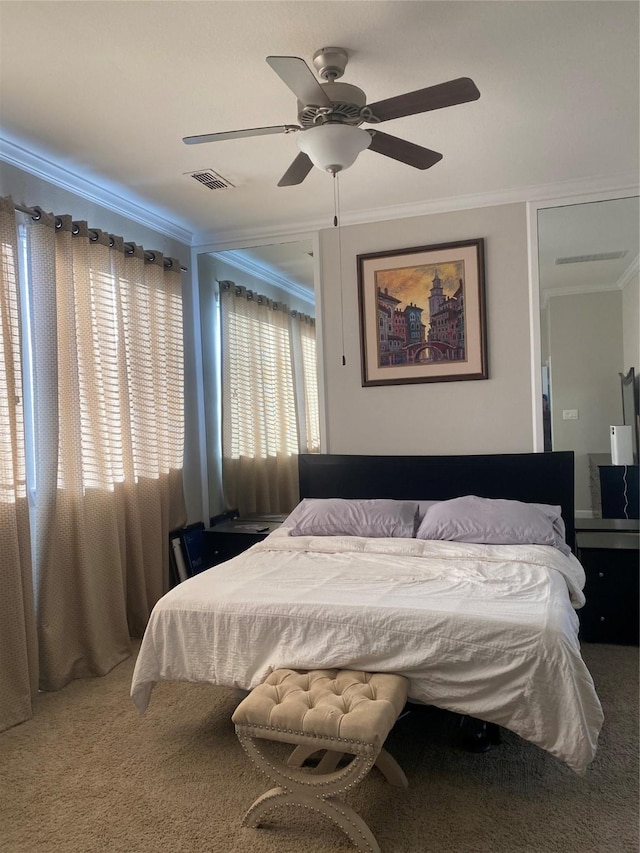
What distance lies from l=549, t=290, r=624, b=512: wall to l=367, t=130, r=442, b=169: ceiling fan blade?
1632 millimetres

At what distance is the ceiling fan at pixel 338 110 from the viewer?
2.02 metres

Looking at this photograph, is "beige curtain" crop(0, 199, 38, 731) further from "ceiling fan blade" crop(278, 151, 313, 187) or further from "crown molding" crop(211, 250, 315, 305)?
"crown molding" crop(211, 250, 315, 305)

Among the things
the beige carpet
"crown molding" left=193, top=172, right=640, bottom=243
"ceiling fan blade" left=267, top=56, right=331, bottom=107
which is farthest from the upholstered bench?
"crown molding" left=193, top=172, right=640, bottom=243

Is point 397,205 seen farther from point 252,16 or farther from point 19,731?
point 19,731

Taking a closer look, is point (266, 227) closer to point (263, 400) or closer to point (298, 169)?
point (263, 400)

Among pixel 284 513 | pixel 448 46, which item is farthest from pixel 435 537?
pixel 448 46

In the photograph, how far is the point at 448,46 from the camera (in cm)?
225

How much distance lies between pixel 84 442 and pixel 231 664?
5.10ft

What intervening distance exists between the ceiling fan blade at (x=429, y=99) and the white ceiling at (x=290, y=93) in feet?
0.88

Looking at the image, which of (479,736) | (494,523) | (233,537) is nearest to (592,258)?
(494,523)

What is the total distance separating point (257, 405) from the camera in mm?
4438

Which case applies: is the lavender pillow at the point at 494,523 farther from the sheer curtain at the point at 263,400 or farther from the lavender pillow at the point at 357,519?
the sheer curtain at the point at 263,400

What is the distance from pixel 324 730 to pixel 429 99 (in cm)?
201

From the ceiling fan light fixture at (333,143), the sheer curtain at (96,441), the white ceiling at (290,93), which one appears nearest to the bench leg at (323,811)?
the sheer curtain at (96,441)
